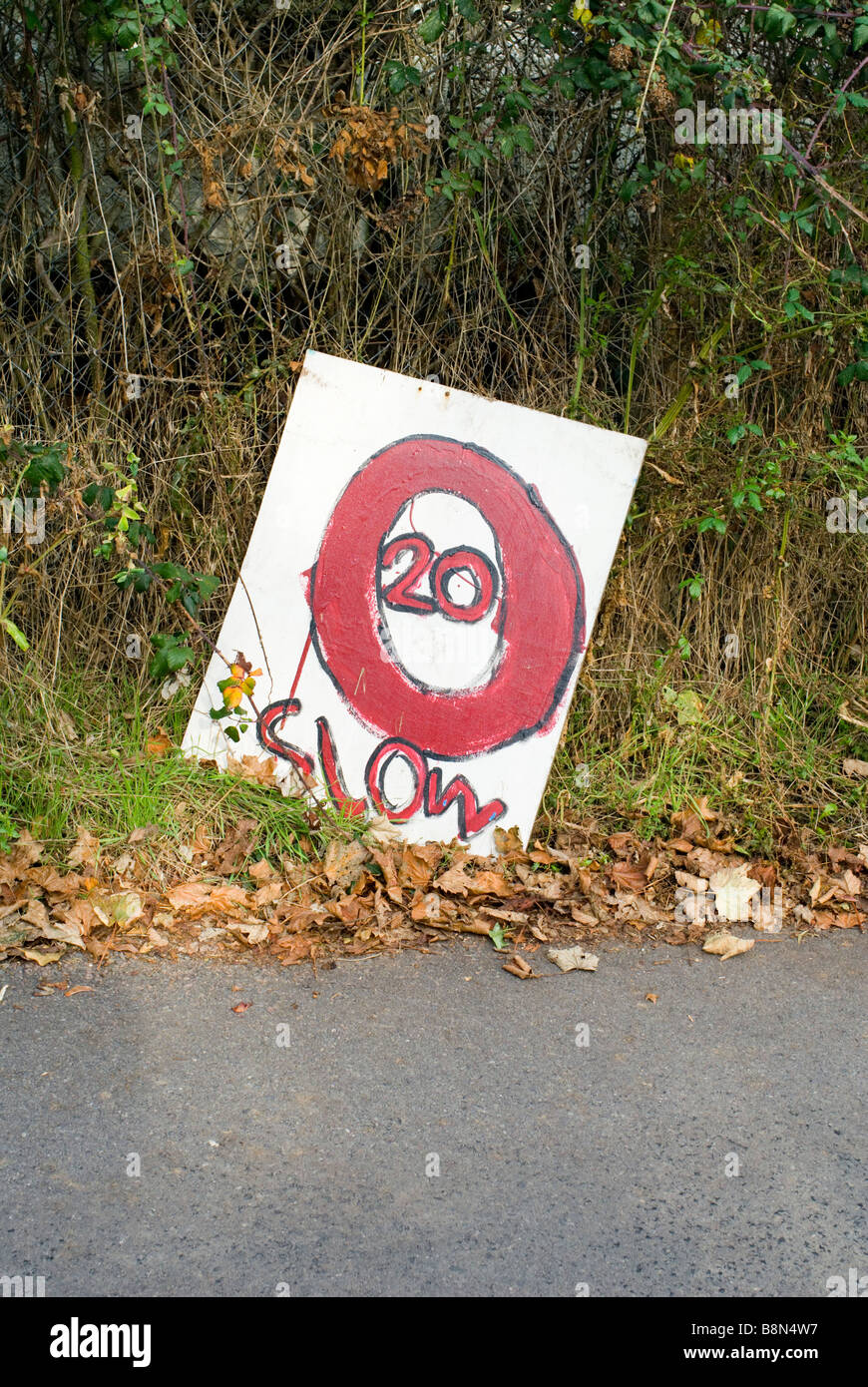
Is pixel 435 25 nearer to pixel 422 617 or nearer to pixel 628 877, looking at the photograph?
pixel 422 617

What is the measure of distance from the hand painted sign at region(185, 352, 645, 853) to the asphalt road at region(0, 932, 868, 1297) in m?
0.88

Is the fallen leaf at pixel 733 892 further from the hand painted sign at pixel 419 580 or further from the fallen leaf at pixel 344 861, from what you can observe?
the fallen leaf at pixel 344 861

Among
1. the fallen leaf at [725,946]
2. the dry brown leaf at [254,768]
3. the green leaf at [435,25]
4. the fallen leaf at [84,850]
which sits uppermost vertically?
the green leaf at [435,25]

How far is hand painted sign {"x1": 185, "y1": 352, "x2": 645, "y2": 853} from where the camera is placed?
382 centimetres

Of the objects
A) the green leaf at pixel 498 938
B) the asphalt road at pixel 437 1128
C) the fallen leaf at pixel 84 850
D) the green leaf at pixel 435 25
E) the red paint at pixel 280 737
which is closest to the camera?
the asphalt road at pixel 437 1128

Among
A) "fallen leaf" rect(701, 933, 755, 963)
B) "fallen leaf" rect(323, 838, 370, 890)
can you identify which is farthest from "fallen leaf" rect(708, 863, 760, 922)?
"fallen leaf" rect(323, 838, 370, 890)

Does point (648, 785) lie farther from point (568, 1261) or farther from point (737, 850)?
point (568, 1261)

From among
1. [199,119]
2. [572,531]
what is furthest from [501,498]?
[199,119]

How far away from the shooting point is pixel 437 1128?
2539mm

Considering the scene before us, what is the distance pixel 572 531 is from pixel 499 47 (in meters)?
1.84

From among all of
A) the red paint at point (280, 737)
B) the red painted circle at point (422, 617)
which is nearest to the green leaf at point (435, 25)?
the red painted circle at point (422, 617)

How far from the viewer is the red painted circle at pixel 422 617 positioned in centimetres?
383

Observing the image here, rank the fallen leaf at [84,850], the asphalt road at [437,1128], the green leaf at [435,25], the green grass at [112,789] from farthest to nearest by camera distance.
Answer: the green leaf at [435,25] → the green grass at [112,789] → the fallen leaf at [84,850] → the asphalt road at [437,1128]

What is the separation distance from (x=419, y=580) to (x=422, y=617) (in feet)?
0.45
